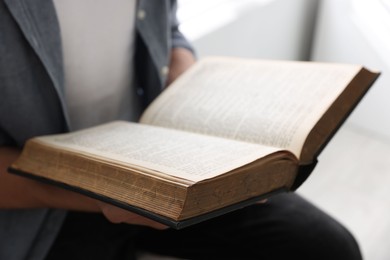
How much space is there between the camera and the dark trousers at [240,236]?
65cm

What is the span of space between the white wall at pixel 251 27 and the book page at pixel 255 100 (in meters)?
0.60

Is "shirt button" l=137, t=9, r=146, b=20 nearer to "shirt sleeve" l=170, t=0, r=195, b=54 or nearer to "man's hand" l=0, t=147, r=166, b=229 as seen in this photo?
"shirt sleeve" l=170, t=0, r=195, b=54

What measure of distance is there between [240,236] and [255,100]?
202 mm

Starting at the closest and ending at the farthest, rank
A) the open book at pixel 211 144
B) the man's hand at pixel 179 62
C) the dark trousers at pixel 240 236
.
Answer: the open book at pixel 211 144 < the dark trousers at pixel 240 236 < the man's hand at pixel 179 62

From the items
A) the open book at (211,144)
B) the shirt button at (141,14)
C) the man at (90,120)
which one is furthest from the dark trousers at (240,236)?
the shirt button at (141,14)

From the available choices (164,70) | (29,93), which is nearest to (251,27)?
(164,70)

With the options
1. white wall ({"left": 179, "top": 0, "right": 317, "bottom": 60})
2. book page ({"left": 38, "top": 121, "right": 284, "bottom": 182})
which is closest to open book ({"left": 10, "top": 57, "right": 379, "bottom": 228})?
book page ({"left": 38, "top": 121, "right": 284, "bottom": 182})

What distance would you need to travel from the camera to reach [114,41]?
0.69m

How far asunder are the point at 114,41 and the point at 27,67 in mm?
150

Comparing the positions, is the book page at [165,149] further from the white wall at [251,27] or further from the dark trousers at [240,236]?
the white wall at [251,27]

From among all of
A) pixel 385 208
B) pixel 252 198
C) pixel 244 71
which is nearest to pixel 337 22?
pixel 385 208

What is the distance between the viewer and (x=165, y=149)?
1.53ft

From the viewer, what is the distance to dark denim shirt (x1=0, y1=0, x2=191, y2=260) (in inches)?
21.8

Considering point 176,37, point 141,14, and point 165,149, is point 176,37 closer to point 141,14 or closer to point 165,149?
point 141,14
